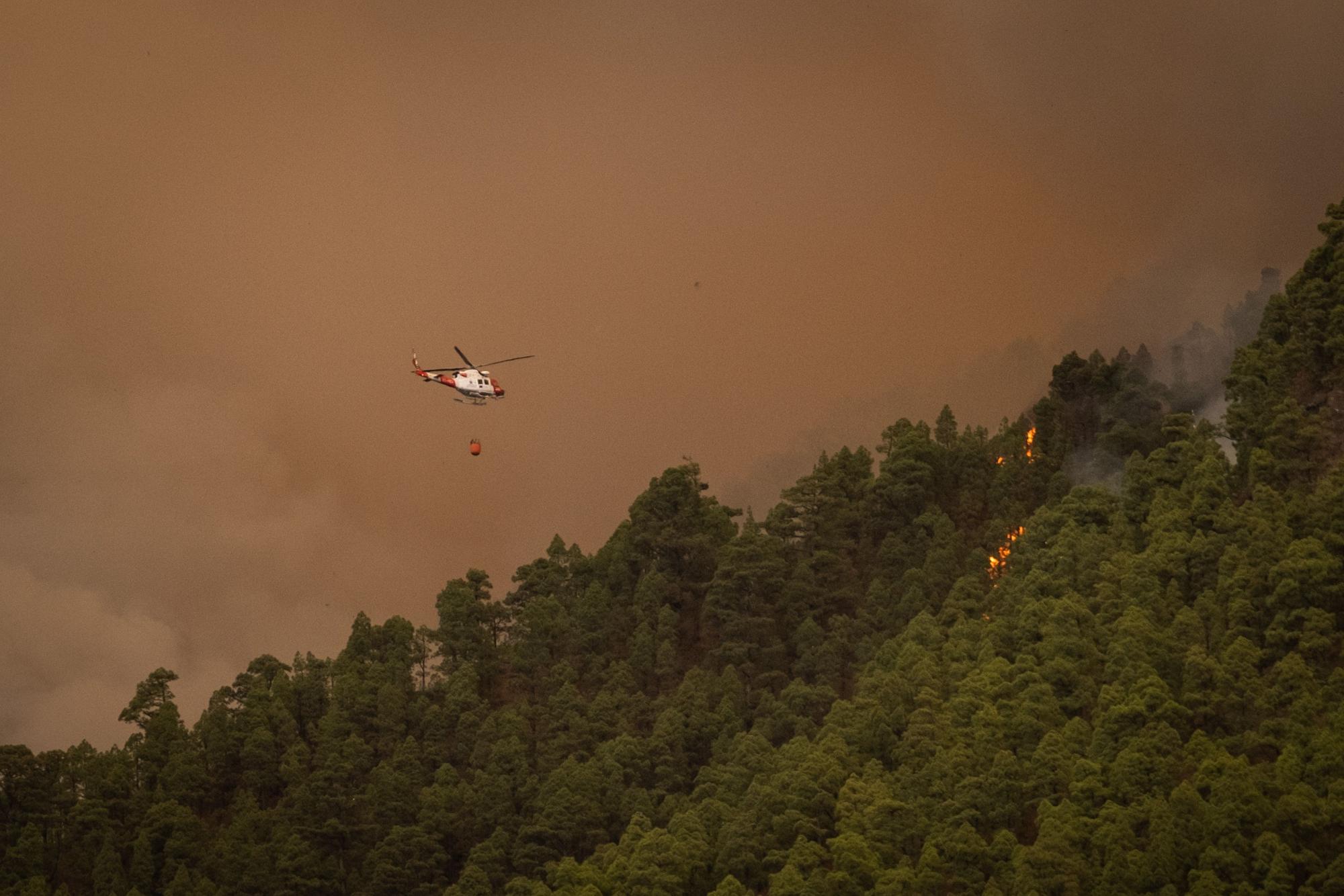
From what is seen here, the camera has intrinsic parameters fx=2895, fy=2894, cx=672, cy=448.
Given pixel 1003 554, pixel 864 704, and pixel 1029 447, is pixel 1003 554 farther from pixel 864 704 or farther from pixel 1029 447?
pixel 864 704

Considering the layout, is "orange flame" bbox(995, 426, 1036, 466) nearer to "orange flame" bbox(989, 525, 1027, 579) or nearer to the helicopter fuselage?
"orange flame" bbox(989, 525, 1027, 579)

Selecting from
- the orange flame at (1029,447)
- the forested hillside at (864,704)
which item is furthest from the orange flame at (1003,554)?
the orange flame at (1029,447)

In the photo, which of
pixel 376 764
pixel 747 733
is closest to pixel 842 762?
pixel 747 733

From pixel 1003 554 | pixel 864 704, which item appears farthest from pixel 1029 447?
pixel 864 704

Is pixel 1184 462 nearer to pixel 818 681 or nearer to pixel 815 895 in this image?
pixel 818 681

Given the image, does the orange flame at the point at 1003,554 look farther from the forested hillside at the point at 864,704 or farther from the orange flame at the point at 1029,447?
the orange flame at the point at 1029,447
